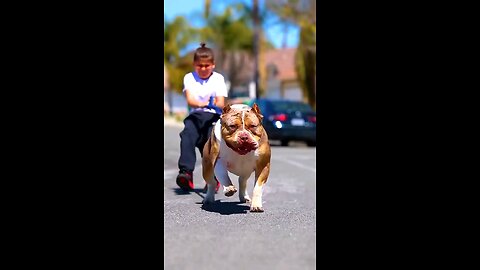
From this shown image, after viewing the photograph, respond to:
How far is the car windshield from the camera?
1987cm

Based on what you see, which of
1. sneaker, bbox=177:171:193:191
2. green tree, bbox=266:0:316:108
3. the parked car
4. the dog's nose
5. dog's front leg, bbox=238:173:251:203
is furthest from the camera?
green tree, bbox=266:0:316:108

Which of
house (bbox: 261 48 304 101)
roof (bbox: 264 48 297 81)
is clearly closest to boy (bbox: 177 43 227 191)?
house (bbox: 261 48 304 101)

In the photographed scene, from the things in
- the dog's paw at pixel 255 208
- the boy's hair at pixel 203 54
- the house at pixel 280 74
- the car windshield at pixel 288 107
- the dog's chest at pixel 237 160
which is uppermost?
the house at pixel 280 74

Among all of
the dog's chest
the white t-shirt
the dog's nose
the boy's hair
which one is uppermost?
the boy's hair

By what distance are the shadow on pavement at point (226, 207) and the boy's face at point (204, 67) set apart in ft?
4.30

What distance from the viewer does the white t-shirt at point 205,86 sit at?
699cm

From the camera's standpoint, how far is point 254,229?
514cm

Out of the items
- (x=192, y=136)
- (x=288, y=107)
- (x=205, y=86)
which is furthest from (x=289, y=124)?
(x=205, y=86)

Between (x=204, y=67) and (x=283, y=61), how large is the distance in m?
69.1

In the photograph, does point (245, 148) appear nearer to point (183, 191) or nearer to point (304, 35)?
point (183, 191)

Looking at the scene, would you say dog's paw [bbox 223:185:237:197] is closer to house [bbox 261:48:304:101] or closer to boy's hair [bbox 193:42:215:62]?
boy's hair [bbox 193:42:215:62]

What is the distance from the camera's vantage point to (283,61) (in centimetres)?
7538

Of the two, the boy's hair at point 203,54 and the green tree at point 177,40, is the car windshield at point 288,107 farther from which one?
the green tree at point 177,40

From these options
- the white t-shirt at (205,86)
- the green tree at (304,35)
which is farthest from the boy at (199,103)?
the green tree at (304,35)
